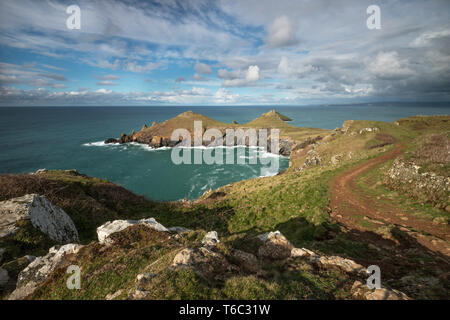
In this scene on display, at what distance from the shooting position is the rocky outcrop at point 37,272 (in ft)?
24.4

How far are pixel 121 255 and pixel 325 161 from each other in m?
47.8

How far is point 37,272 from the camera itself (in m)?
8.16

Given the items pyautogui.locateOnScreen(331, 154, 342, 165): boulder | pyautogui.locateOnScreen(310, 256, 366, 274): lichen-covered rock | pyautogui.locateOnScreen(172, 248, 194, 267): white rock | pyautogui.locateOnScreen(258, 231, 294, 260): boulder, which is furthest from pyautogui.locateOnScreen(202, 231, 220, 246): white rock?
pyautogui.locateOnScreen(331, 154, 342, 165): boulder

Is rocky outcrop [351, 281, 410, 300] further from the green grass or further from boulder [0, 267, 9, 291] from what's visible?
boulder [0, 267, 9, 291]

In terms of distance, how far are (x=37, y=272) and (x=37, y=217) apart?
6952 millimetres

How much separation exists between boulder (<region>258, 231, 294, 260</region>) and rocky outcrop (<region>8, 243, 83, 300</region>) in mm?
9781

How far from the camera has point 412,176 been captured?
20.8m

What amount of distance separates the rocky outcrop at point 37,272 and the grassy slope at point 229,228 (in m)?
0.76

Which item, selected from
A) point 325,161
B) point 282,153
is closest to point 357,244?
point 325,161

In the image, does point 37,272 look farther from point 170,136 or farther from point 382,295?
point 170,136

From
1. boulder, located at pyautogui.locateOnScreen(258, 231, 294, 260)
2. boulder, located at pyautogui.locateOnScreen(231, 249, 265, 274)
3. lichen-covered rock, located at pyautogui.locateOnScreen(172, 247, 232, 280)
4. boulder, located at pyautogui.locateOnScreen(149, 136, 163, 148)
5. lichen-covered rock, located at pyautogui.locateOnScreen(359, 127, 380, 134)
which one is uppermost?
lichen-covered rock, located at pyautogui.locateOnScreen(359, 127, 380, 134)

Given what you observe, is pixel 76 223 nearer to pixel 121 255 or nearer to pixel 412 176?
pixel 121 255

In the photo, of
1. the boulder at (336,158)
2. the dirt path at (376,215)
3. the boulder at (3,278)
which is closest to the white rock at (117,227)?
the boulder at (3,278)

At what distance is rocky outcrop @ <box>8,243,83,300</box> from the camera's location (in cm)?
743
